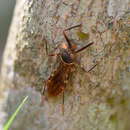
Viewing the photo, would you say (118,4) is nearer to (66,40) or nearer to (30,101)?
(66,40)

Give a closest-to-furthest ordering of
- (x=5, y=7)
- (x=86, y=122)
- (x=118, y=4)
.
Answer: (x=118, y=4) < (x=86, y=122) < (x=5, y=7)

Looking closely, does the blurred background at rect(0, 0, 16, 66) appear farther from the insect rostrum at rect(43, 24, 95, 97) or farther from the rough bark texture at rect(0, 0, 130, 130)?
the insect rostrum at rect(43, 24, 95, 97)

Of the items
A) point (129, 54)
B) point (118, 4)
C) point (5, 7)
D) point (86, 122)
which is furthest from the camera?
point (5, 7)

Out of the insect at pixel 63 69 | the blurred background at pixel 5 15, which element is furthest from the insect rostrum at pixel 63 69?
the blurred background at pixel 5 15

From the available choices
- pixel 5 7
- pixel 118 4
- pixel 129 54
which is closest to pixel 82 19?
pixel 118 4

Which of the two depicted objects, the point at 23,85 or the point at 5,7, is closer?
the point at 23,85

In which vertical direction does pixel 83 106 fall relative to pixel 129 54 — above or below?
below

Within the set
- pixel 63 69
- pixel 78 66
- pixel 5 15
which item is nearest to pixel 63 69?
pixel 63 69
